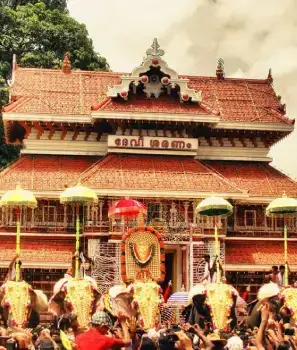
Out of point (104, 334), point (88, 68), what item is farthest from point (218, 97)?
point (104, 334)

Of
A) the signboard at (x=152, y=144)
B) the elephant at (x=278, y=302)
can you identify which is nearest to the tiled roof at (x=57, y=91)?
the signboard at (x=152, y=144)

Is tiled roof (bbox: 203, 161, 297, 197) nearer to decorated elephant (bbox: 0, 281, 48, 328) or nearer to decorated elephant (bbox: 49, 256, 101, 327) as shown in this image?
decorated elephant (bbox: 49, 256, 101, 327)

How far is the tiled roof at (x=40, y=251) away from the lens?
26156mm

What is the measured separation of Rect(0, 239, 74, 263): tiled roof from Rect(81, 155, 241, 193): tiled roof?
218cm

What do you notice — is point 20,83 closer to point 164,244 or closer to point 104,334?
point 164,244

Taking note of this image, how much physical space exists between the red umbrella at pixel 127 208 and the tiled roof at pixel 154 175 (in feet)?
4.58

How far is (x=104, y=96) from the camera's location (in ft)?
102

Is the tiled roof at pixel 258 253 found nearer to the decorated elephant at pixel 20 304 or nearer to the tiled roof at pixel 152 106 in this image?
the tiled roof at pixel 152 106

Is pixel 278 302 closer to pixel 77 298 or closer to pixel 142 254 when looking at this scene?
pixel 77 298

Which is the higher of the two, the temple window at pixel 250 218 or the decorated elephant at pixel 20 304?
the temple window at pixel 250 218

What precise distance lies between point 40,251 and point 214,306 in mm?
8342

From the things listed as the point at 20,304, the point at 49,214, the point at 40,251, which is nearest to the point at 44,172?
the point at 49,214

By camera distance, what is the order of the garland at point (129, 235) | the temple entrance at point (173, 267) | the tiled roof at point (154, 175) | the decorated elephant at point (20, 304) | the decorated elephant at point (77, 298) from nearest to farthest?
the decorated elephant at point (77, 298) < the decorated elephant at point (20, 304) < the garland at point (129, 235) < the tiled roof at point (154, 175) < the temple entrance at point (173, 267)

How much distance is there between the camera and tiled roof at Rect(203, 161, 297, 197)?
2866 cm
